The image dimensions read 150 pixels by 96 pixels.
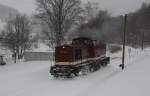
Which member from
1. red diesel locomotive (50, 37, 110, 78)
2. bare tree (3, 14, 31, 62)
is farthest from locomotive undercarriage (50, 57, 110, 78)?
bare tree (3, 14, 31, 62)

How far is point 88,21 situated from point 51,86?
2270 centimetres

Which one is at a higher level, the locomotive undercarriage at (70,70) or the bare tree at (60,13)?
the bare tree at (60,13)

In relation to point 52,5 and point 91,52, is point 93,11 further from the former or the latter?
point 91,52

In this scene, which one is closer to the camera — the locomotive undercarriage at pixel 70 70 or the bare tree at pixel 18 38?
the locomotive undercarriage at pixel 70 70

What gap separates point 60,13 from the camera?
126 feet

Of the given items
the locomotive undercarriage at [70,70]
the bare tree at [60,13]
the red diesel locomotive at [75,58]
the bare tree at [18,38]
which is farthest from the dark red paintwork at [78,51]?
the bare tree at [18,38]

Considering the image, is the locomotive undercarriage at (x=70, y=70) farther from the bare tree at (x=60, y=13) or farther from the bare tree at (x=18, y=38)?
the bare tree at (x=18, y=38)

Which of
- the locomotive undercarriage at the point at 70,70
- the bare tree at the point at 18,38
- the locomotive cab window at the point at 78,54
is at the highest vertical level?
the bare tree at the point at 18,38

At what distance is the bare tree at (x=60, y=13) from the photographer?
126 feet

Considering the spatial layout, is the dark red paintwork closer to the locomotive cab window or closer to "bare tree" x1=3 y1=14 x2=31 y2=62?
the locomotive cab window

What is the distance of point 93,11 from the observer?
1622 inches

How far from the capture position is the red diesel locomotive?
73.3 feet

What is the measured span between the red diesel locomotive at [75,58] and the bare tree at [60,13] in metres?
10.4

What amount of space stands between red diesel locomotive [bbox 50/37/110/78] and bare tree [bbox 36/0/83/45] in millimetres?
10357
